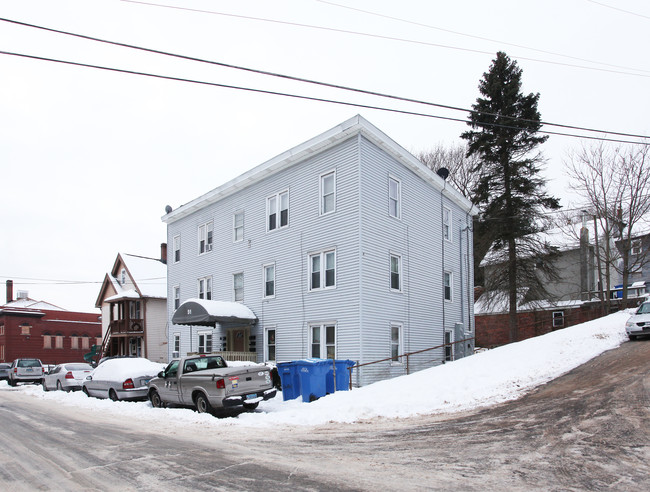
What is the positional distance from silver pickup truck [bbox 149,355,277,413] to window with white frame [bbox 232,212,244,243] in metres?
10.1

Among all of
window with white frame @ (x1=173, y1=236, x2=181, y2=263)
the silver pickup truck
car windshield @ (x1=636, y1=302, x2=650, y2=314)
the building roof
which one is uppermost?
the building roof

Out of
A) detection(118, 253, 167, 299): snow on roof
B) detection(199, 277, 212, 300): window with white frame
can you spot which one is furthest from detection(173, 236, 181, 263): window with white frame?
detection(118, 253, 167, 299): snow on roof

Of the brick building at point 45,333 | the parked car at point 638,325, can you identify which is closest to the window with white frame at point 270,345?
the parked car at point 638,325

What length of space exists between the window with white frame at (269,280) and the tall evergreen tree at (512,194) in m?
14.2

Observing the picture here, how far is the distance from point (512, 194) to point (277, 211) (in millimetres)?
15336

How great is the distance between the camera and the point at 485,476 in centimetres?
650

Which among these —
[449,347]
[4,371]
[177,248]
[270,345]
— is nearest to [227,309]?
[270,345]

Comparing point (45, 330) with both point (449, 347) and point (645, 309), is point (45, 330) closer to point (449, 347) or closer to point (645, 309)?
point (449, 347)

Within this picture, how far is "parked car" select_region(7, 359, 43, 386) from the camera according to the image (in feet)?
97.6

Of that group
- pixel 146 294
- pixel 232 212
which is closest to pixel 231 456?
pixel 232 212

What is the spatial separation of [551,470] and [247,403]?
833cm

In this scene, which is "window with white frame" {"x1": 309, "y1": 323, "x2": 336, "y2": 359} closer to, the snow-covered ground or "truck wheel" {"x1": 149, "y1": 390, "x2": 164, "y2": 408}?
the snow-covered ground

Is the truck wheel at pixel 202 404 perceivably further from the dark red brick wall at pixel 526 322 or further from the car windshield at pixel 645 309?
the dark red brick wall at pixel 526 322

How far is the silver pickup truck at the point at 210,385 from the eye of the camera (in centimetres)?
1323
